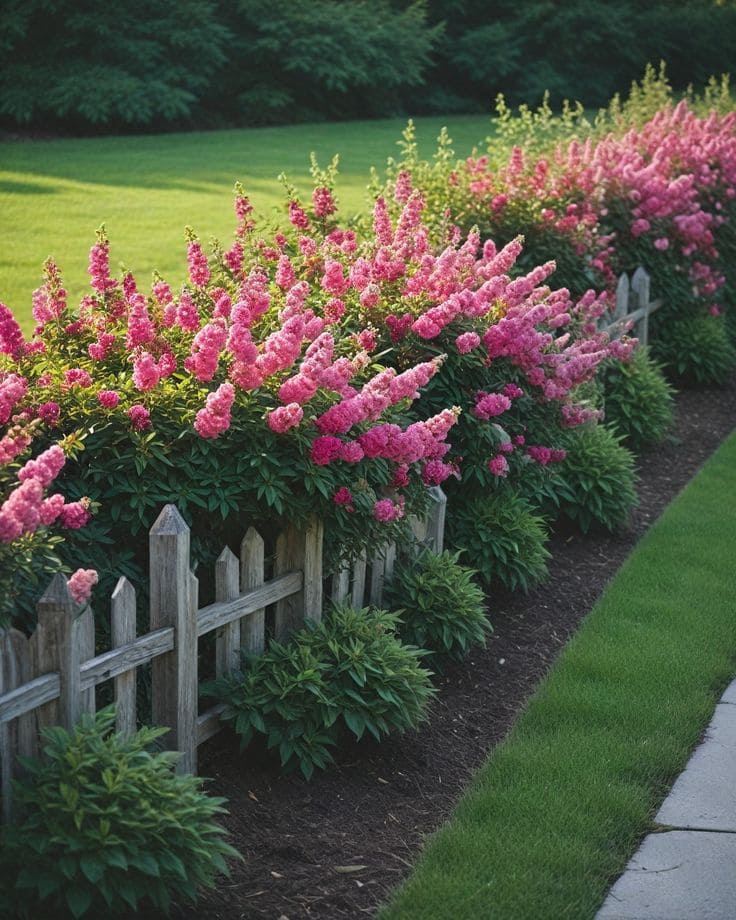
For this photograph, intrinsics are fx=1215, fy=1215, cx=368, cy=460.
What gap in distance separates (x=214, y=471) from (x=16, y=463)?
71 centimetres

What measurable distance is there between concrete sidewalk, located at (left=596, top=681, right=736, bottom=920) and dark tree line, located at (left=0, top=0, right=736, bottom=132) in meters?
18.0

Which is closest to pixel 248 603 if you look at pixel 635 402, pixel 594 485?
pixel 594 485

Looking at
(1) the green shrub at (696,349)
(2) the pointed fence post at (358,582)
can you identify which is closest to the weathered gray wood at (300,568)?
(2) the pointed fence post at (358,582)

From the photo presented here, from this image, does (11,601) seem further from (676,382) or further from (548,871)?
(676,382)

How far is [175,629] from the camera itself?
367 centimetres

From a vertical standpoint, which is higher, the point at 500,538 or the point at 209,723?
the point at 500,538

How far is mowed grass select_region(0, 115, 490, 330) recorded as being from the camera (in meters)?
10.8

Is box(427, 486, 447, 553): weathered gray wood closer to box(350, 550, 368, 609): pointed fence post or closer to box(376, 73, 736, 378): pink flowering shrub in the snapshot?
box(350, 550, 368, 609): pointed fence post

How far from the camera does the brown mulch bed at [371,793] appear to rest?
3461 mm

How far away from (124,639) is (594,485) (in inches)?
147

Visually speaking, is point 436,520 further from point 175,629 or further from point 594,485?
point 175,629

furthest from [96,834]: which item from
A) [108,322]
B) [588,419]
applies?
[588,419]

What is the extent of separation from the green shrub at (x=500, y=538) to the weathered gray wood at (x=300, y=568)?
1.41 meters

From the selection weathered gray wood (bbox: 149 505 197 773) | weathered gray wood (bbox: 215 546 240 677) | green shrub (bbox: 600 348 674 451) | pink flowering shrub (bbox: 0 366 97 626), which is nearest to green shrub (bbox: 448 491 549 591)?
weathered gray wood (bbox: 215 546 240 677)
